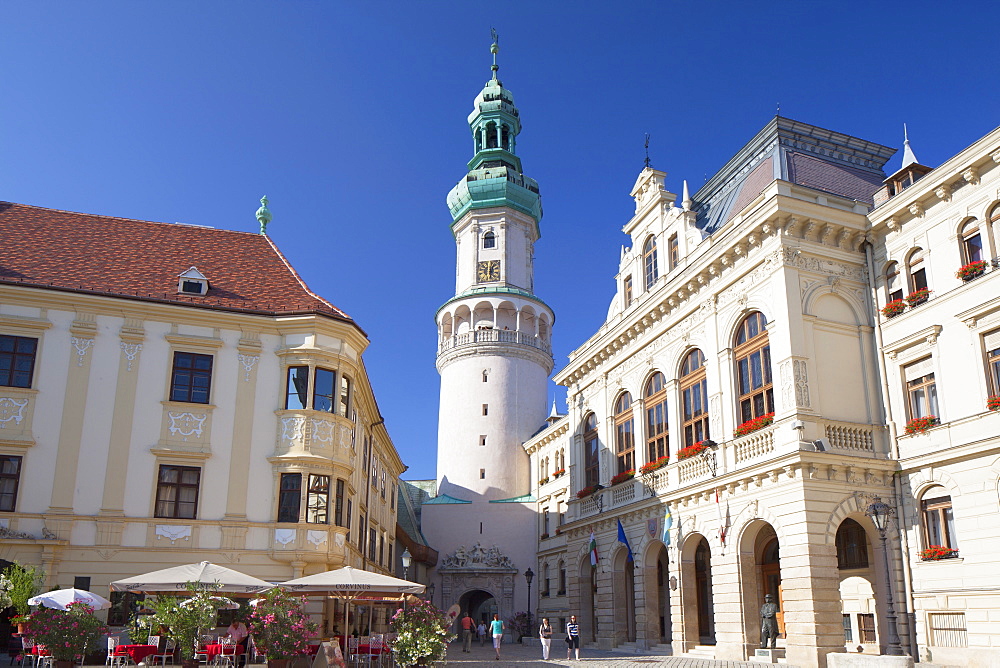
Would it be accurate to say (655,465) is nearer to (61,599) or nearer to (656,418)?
(656,418)

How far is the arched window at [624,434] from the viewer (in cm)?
3466

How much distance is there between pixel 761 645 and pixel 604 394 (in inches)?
558

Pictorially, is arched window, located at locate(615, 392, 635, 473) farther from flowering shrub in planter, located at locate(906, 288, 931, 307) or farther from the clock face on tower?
the clock face on tower

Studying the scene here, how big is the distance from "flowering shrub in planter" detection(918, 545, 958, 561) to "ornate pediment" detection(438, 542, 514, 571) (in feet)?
109

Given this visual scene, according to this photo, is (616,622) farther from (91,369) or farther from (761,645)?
(91,369)

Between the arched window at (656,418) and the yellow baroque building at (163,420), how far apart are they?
37.5 ft

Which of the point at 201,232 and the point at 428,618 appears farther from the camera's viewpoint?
the point at 201,232

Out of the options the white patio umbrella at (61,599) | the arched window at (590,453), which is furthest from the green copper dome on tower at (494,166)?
the white patio umbrella at (61,599)

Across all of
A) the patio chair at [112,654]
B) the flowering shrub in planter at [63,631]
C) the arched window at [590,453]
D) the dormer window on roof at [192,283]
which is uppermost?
the dormer window on roof at [192,283]

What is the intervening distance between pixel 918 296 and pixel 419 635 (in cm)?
1634

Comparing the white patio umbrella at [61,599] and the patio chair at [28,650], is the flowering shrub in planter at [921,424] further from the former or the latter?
the patio chair at [28,650]

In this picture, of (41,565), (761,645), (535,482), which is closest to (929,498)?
(761,645)

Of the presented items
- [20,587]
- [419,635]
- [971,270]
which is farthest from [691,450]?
[20,587]

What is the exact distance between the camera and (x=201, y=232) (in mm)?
33188
